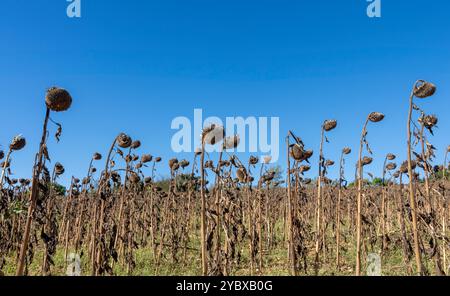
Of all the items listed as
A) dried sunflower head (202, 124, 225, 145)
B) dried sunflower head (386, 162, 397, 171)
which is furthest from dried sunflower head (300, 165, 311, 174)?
dried sunflower head (202, 124, 225, 145)

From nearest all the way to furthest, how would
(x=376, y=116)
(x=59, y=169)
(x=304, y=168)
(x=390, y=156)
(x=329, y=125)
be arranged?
(x=376, y=116) → (x=329, y=125) → (x=304, y=168) → (x=390, y=156) → (x=59, y=169)

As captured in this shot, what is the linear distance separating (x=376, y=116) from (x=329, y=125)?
4.82 ft

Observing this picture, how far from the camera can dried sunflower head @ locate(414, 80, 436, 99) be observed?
182 inches

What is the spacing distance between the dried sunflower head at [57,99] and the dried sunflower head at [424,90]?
3.92m

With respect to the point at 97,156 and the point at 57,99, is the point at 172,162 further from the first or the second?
the point at 57,99

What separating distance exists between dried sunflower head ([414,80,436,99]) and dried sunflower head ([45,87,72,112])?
3.92 meters

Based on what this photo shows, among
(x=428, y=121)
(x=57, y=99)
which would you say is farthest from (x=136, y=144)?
(x=428, y=121)

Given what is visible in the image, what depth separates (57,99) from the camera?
383cm

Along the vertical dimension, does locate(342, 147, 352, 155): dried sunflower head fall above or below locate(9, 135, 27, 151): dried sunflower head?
above

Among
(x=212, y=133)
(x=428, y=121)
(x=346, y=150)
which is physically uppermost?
(x=346, y=150)

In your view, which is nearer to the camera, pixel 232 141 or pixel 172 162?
pixel 232 141

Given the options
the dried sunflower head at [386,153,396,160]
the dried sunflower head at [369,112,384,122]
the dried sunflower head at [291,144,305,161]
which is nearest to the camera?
the dried sunflower head at [369,112,384,122]

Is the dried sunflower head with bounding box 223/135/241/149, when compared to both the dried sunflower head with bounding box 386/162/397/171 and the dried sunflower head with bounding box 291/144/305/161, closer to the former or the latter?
the dried sunflower head with bounding box 291/144/305/161
